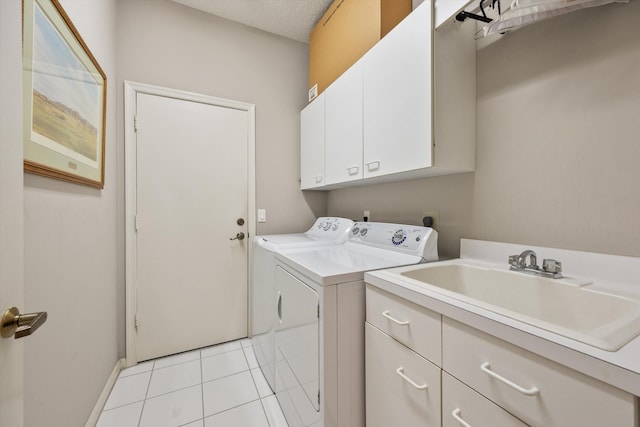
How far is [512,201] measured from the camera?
1191mm

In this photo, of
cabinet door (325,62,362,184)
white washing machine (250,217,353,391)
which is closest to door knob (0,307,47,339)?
white washing machine (250,217,353,391)

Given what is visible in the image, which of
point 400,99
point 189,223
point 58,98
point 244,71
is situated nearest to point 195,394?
point 189,223

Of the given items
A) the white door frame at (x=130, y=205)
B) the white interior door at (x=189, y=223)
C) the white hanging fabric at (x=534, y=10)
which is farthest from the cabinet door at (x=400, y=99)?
the white door frame at (x=130, y=205)

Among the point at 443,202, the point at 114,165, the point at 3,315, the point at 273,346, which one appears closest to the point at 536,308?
the point at 443,202

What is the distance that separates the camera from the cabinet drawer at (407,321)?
2.65ft

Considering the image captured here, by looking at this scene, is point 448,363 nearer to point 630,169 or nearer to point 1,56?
point 630,169

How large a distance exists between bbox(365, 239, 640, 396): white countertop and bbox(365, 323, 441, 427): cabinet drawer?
0.67 feet

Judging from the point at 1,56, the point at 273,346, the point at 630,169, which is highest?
the point at 1,56

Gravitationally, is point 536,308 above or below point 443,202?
below

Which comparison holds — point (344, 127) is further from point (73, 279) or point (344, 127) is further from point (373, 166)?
point (73, 279)

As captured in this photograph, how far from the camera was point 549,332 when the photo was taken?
57 centimetres

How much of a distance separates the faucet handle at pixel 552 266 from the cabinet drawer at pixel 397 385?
2.02 ft

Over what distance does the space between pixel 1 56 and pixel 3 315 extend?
529 mm

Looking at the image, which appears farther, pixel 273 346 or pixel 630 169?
pixel 273 346
